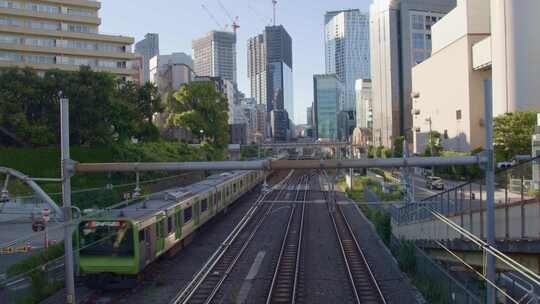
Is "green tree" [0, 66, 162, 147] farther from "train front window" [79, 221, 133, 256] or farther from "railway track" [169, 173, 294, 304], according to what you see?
"train front window" [79, 221, 133, 256]

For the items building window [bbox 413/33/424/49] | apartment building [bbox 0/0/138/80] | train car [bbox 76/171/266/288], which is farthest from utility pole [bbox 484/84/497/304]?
building window [bbox 413/33/424/49]

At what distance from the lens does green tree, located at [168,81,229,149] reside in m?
54.5

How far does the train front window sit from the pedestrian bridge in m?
8.78

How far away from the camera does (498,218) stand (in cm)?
1139

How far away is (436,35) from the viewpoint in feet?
220

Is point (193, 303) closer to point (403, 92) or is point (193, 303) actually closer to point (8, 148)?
point (8, 148)

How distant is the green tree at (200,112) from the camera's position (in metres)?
54.5

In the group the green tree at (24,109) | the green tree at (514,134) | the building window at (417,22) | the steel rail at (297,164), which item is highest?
the building window at (417,22)

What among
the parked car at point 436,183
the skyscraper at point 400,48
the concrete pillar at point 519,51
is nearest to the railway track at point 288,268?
the parked car at point 436,183

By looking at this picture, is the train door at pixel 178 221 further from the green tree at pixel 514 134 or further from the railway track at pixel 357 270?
the green tree at pixel 514 134

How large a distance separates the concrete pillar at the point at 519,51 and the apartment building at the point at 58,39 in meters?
38.4

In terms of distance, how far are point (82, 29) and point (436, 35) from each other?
4368cm

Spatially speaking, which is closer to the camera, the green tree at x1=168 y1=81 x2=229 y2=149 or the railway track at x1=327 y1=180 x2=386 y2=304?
the railway track at x1=327 y1=180 x2=386 y2=304

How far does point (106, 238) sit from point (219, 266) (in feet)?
16.8
